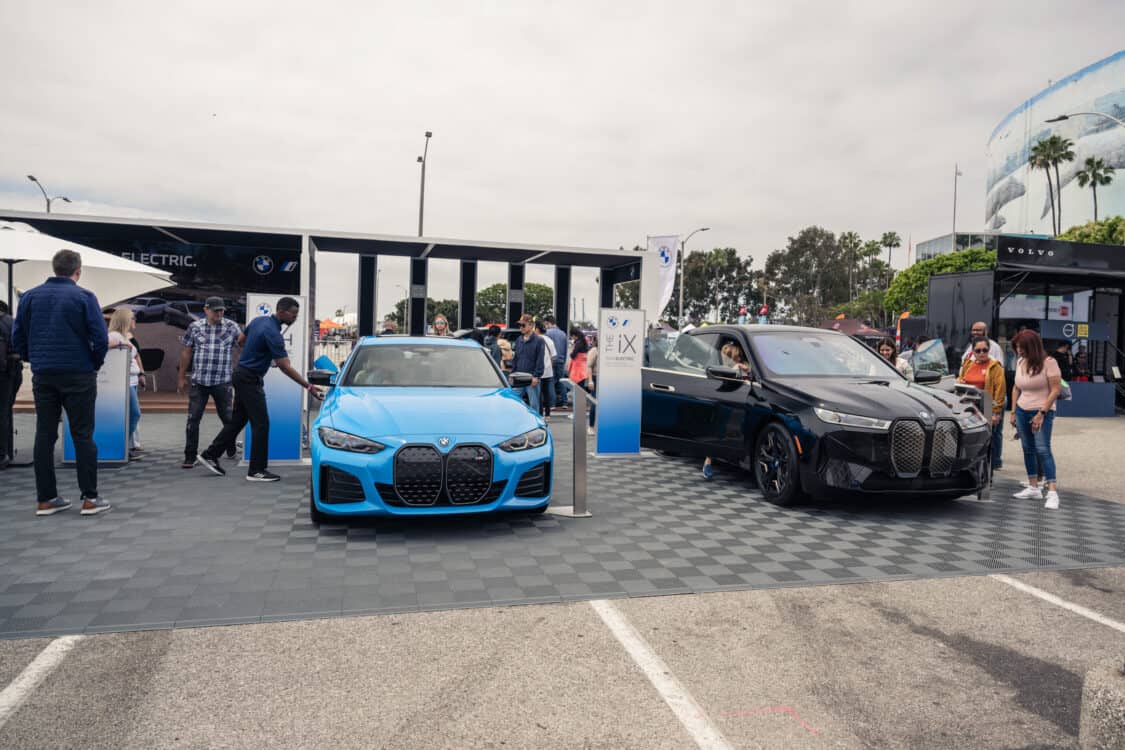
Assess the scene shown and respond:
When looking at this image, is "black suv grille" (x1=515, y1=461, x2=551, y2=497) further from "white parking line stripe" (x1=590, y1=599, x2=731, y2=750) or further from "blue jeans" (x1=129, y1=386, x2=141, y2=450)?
"blue jeans" (x1=129, y1=386, x2=141, y2=450)

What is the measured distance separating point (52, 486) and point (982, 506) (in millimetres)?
7786

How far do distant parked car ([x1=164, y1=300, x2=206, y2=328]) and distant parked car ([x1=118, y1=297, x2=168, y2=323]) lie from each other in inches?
3.8

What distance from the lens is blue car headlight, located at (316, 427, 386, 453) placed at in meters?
5.66

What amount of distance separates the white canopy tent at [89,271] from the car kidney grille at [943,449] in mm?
8597

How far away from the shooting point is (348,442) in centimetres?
573

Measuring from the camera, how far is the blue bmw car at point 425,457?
563cm

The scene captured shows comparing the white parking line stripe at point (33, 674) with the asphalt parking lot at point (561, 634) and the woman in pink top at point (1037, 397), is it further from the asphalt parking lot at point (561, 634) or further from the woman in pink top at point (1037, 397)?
the woman in pink top at point (1037, 397)

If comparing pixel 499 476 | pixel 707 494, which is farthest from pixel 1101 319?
pixel 499 476

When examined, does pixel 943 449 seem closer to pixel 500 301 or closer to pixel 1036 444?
pixel 1036 444

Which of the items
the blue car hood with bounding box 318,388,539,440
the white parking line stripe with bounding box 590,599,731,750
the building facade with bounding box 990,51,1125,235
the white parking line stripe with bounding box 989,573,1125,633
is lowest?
the white parking line stripe with bounding box 989,573,1125,633

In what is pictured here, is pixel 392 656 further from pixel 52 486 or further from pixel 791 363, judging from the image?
pixel 791 363

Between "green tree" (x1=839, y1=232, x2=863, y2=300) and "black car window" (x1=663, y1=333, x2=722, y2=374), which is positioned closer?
"black car window" (x1=663, y1=333, x2=722, y2=374)

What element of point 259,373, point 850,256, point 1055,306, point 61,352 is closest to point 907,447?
point 259,373

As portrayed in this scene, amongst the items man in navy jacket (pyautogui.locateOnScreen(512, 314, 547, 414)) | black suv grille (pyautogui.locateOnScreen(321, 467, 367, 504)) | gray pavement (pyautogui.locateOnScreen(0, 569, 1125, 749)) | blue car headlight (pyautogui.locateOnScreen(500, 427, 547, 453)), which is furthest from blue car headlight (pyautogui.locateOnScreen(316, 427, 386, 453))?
man in navy jacket (pyautogui.locateOnScreen(512, 314, 547, 414))
